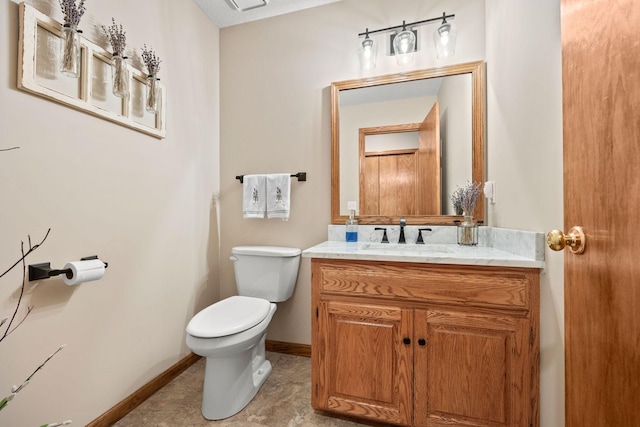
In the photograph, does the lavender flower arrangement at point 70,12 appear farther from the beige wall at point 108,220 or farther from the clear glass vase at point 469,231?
the clear glass vase at point 469,231

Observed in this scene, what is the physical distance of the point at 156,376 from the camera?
161cm

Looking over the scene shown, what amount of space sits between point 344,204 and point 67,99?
1517mm

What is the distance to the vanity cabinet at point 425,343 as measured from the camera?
110cm

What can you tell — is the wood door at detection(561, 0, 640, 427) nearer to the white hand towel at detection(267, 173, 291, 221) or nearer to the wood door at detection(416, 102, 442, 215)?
the wood door at detection(416, 102, 442, 215)

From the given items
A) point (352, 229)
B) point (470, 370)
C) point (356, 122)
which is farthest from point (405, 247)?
point (356, 122)

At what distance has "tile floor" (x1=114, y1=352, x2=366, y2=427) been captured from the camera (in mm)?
1369

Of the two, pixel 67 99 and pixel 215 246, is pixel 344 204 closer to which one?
pixel 215 246

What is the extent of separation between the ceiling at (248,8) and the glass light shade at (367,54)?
17.8 inches

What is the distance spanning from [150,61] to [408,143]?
1.62 meters

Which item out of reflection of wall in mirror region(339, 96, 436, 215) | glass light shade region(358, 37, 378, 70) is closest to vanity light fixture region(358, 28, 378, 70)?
glass light shade region(358, 37, 378, 70)

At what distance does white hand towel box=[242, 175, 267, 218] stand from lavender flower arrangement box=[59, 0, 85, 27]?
1161mm

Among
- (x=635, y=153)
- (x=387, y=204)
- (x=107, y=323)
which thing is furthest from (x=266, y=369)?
(x=635, y=153)

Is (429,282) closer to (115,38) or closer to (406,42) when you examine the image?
(406,42)

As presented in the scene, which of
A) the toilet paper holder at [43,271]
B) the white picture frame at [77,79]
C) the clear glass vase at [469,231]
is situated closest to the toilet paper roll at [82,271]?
the toilet paper holder at [43,271]
